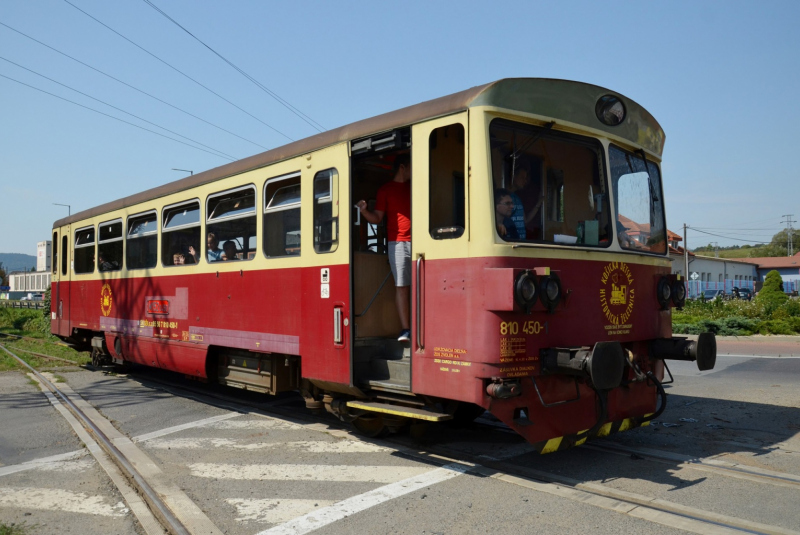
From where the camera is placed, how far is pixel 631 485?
521 cm

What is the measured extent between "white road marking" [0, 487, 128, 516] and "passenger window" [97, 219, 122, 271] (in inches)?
251

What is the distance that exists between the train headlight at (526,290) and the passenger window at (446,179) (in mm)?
822

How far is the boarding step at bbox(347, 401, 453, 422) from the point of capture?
5504 millimetres

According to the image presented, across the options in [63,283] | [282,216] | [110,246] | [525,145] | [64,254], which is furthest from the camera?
[64,254]

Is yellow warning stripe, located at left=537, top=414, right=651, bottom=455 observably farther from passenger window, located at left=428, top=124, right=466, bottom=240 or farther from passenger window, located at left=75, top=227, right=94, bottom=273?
passenger window, located at left=75, top=227, right=94, bottom=273

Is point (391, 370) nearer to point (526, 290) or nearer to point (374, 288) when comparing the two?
point (374, 288)

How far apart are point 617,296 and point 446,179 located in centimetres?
186

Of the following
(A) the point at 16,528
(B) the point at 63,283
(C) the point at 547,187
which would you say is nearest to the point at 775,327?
(C) the point at 547,187

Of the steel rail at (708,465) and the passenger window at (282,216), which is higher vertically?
the passenger window at (282,216)

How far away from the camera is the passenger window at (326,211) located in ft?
21.8

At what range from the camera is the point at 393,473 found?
5695 mm

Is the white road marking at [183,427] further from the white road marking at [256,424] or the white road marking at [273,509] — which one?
the white road marking at [273,509]

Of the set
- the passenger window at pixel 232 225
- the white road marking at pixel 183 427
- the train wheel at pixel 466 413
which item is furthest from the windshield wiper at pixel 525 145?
the white road marking at pixel 183 427

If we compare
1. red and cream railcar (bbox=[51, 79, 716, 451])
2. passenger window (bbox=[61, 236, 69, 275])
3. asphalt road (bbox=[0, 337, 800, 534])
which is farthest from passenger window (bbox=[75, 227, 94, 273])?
red and cream railcar (bbox=[51, 79, 716, 451])
